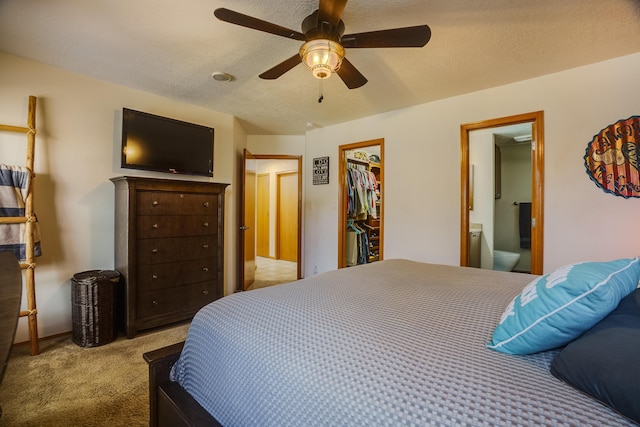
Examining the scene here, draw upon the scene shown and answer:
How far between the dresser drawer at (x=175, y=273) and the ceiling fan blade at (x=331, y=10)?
236 centimetres

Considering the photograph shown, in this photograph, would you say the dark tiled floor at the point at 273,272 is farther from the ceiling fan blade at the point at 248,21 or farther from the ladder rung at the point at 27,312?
the ceiling fan blade at the point at 248,21

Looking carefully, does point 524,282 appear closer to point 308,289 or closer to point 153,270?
point 308,289

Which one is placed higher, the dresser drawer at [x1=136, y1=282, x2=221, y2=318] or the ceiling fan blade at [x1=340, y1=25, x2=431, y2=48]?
the ceiling fan blade at [x1=340, y1=25, x2=431, y2=48]

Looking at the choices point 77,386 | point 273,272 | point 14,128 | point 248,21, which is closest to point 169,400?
point 77,386

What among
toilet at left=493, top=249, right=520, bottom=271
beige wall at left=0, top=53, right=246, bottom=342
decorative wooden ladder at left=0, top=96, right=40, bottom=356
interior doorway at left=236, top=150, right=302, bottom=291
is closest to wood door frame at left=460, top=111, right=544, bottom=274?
toilet at left=493, top=249, right=520, bottom=271

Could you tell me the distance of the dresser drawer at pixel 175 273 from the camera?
2.54 m

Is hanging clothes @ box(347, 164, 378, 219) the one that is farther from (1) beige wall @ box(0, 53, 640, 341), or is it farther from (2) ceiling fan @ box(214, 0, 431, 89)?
(2) ceiling fan @ box(214, 0, 431, 89)

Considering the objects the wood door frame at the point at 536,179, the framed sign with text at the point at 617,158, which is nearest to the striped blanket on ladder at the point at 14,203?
the wood door frame at the point at 536,179

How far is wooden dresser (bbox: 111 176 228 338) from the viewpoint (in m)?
2.46

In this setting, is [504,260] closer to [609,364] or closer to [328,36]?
[328,36]

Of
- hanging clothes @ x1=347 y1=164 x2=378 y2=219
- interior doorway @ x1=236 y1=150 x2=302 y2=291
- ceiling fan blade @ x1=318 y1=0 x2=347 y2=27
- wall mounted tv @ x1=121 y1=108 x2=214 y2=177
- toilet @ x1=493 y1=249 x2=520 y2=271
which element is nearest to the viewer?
ceiling fan blade @ x1=318 y1=0 x2=347 y2=27

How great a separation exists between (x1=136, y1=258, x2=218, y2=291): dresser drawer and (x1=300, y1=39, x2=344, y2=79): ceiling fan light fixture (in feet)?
7.05

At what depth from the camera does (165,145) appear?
2947mm

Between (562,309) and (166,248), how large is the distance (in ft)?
9.22
